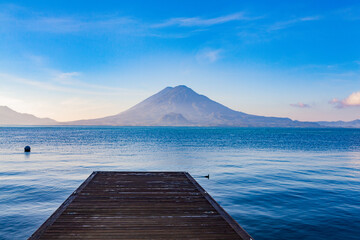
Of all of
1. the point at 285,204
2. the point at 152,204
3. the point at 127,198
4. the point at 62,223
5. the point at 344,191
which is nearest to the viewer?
the point at 62,223

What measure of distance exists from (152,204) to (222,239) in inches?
157

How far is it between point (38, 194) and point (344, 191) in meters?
21.5

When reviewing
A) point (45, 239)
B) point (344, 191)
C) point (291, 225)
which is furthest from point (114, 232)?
point (344, 191)

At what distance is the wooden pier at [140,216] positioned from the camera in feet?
25.3

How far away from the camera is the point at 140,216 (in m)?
9.16

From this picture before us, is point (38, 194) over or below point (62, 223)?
below

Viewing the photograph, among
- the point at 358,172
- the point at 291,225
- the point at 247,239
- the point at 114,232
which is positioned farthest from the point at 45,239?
the point at 358,172

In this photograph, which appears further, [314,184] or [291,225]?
[314,184]

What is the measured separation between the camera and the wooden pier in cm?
770

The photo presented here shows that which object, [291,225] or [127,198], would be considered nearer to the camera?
[127,198]

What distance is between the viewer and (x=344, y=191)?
1941 centimetres

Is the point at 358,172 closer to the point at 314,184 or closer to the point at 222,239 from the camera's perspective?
the point at 314,184

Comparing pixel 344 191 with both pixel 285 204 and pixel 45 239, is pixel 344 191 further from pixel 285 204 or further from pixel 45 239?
pixel 45 239

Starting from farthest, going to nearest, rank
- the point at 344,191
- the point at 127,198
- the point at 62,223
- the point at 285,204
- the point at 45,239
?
the point at 344,191
the point at 285,204
the point at 127,198
the point at 62,223
the point at 45,239
